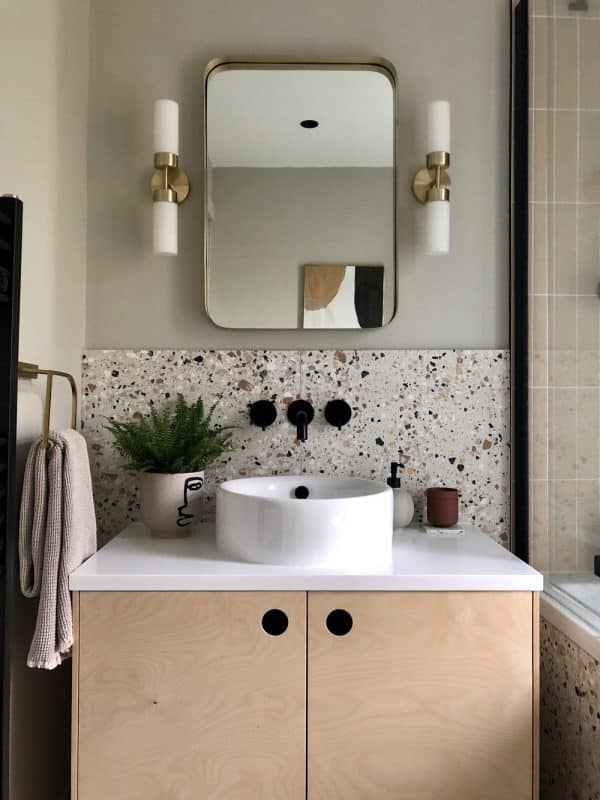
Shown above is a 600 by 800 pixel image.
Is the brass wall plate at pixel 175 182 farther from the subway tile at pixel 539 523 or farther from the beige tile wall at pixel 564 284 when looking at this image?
the subway tile at pixel 539 523

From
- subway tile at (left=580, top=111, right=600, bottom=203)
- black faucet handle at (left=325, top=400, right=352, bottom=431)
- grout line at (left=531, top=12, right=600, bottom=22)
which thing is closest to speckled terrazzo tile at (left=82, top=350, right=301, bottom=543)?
black faucet handle at (left=325, top=400, right=352, bottom=431)

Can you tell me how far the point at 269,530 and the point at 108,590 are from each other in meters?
0.32

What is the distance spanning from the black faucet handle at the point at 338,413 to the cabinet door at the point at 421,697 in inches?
21.5

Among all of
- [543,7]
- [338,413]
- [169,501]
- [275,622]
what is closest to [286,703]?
[275,622]

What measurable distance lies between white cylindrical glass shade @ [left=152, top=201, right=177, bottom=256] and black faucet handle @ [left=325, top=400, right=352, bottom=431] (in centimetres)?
56

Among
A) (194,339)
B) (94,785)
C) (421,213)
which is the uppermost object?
(421,213)

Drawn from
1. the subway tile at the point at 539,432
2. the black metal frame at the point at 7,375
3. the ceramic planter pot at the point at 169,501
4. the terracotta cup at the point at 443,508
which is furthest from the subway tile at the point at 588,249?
the black metal frame at the point at 7,375

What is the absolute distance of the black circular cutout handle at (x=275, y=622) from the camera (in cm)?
127

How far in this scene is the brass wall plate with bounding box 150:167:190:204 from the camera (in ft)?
5.59

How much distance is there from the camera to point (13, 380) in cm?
115

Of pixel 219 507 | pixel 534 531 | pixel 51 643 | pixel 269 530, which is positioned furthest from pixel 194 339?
pixel 534 531

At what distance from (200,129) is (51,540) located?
1.10m

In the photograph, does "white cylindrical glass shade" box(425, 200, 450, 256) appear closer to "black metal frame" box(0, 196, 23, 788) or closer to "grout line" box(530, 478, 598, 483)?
"grout line" box(530, 478, 598, 483)

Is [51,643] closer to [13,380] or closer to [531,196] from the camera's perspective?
[13,380]
